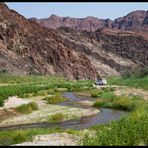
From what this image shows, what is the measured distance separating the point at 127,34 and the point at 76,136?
541 ft

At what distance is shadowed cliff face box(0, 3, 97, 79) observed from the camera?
99.2 metres

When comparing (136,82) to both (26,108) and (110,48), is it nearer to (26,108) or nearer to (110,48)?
(26,108)

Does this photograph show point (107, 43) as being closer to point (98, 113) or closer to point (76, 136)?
point (98, 113)

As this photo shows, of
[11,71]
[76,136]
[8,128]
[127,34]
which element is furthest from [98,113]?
[127,34]

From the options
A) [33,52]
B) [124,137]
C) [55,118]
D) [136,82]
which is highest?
[124,137]

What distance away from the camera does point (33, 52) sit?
109m

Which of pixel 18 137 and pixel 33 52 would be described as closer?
pixel 18 137

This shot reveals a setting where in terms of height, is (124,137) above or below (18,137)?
above

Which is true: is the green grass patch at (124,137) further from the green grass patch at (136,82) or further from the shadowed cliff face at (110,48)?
the shadowed cliff face at (110,48)

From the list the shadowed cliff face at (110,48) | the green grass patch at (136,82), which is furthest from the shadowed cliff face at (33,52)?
the green grass patch at (136,82)

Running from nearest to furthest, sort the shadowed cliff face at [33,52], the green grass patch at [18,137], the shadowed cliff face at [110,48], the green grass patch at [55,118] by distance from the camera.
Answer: the green grass patch at [18,137]
the green grass patch at [55,118]
the shadowed cliff face at [33,52]
the shadowed cliff face at [110,48]

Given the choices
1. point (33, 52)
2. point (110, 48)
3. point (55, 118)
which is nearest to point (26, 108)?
point (55, 118)

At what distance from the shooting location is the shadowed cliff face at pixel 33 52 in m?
99.2

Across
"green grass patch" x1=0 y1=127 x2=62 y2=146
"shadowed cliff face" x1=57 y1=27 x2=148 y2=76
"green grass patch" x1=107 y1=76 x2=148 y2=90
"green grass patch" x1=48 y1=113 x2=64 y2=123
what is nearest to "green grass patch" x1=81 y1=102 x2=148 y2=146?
"green grass patch" x1=0 y1=127 x2=62 y2=146
